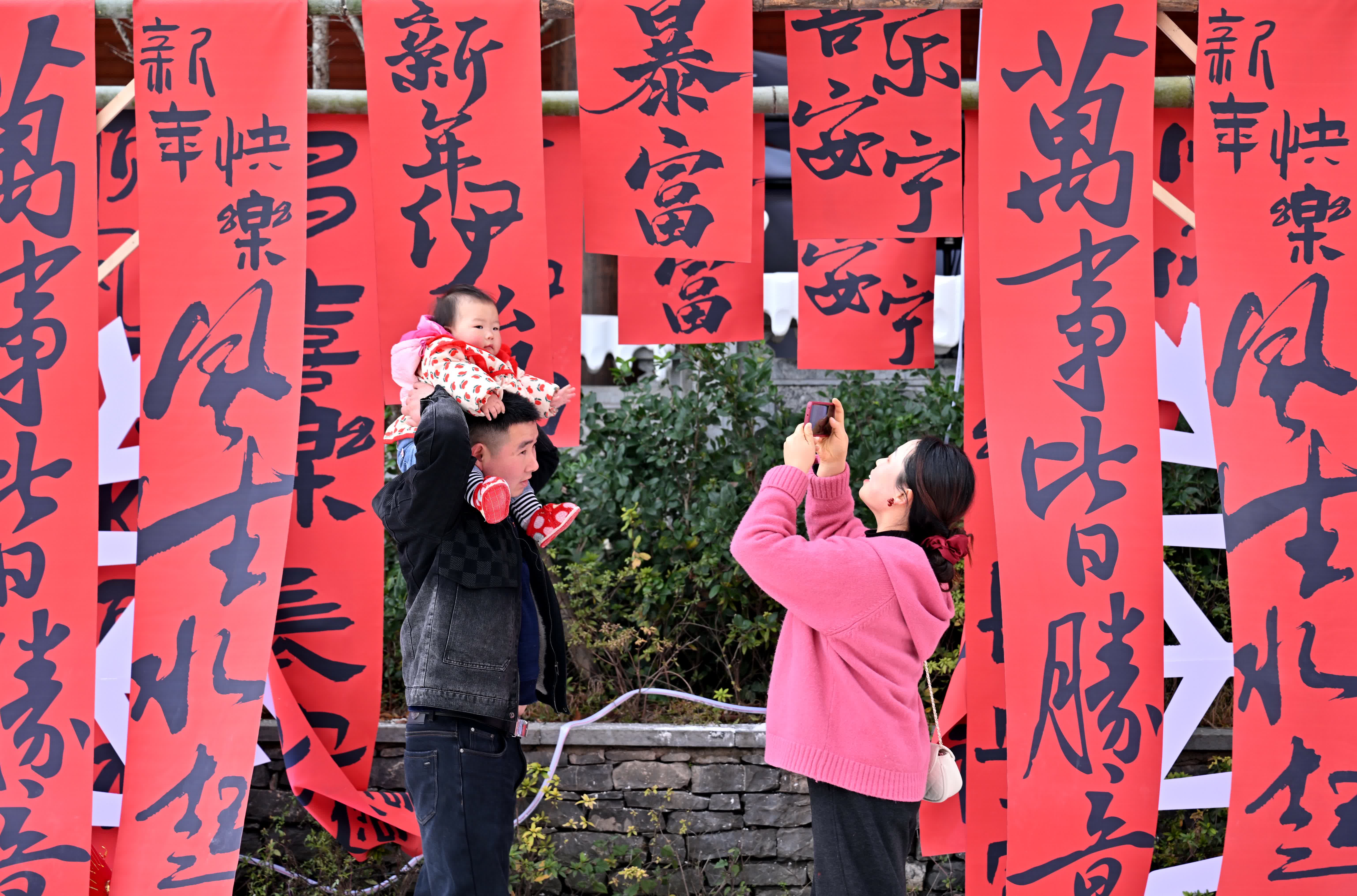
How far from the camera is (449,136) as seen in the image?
139 inches

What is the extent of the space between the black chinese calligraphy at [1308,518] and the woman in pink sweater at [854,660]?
100 centimetres

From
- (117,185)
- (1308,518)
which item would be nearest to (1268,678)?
(1308,518)

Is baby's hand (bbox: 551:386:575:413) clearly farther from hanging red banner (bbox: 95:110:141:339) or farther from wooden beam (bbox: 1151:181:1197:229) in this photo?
wooden beam (bbox: 1151:181:1197:229)

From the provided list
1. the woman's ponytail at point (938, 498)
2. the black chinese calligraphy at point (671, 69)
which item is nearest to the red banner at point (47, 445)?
the black chinese calligraphy at point (671, 69)

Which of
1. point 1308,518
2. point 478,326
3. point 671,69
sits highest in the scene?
point 671,69

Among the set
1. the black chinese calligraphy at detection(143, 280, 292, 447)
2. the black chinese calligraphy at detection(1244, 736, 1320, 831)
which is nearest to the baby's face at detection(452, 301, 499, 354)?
the black chinese calligraphy at detection(143, 280, 292, 447)

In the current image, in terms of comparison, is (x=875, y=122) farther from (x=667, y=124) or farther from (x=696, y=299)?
(x=696, y=299)

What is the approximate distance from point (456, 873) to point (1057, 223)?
2.54 meters

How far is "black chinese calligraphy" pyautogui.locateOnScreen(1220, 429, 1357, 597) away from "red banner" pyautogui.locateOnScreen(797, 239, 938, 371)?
140cm

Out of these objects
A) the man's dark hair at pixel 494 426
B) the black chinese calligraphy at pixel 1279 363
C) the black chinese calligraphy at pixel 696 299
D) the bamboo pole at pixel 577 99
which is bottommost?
the man's dark hair at pixel 494 426

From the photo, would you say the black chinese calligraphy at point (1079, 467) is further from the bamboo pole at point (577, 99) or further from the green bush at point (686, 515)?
the green bush at point (686, 515)

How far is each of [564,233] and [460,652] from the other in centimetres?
185

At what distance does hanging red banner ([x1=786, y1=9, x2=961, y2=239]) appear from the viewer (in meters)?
3.71

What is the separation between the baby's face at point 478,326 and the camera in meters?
3.31
